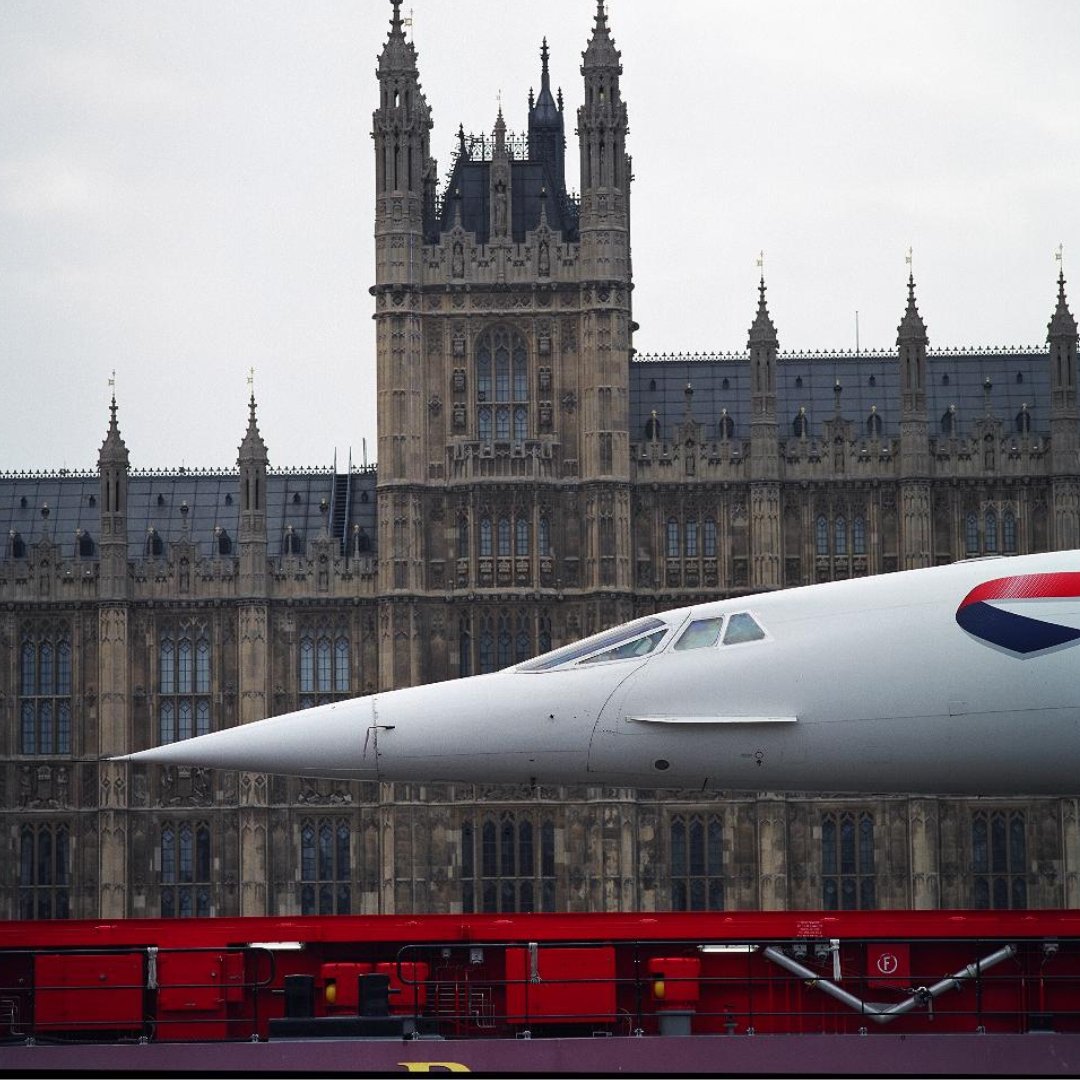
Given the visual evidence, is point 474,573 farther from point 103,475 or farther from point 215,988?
point 215,988

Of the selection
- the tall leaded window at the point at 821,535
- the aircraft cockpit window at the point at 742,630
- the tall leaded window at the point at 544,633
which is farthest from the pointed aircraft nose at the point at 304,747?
the tall leaded window at the point at 821,535

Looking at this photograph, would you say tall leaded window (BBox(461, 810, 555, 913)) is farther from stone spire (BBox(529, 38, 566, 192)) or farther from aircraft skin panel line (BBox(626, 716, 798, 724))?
aircraft skin panel line (BBox(626, 716, 798, 724))

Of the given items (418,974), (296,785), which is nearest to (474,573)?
(296,785)

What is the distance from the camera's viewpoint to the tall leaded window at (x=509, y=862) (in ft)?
Result: 243

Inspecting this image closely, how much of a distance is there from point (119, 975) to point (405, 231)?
4802cm

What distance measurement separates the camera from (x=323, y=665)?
76188 mm

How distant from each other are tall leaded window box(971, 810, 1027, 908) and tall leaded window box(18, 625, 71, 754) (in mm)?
26472

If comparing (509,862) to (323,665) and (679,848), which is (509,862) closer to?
(679,848)

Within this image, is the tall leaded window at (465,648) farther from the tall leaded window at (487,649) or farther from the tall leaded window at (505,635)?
the tall leaded window at (505,635)

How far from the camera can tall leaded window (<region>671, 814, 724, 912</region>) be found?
73.6 m

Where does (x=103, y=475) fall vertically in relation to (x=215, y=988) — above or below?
above

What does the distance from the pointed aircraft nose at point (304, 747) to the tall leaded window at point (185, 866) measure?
156ft

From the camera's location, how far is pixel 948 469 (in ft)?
248

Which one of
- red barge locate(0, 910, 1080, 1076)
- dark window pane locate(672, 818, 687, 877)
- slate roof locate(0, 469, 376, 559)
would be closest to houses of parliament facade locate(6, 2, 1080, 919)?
dark window pane locate(672, 818, 687, 877)
